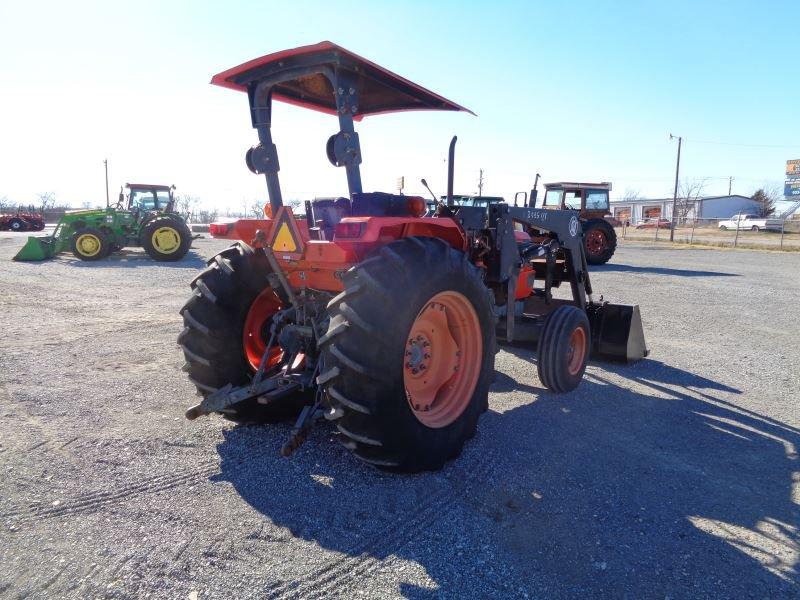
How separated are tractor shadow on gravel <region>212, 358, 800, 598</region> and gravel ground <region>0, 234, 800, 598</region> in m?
0.01

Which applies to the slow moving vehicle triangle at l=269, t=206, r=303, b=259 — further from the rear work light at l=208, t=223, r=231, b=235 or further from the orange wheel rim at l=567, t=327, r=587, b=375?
the orange wheel rim at l=567, t=327, r=587, b=375

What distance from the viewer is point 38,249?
53.8 ft

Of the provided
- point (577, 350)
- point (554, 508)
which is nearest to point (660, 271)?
point (577, 350)

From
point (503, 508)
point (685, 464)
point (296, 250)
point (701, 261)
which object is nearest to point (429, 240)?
point (296, 250)

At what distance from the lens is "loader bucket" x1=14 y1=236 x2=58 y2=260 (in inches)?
637

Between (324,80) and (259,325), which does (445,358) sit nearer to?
(259,325)

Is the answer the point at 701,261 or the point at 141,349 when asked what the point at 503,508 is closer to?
the point at 141,349

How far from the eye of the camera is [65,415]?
4379 millimetres

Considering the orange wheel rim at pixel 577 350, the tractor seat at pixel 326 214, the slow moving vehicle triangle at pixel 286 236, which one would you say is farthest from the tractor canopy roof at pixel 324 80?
the orange wheel rim at pixel 577 350

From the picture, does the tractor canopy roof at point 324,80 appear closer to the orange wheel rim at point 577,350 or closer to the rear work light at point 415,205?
the rear work light at point 415,205

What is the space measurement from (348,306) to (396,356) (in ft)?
1.24

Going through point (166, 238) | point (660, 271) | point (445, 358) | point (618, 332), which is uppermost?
point (166, 238)

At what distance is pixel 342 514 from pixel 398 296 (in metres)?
1.21

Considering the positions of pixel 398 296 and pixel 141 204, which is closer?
pixel 398 296
